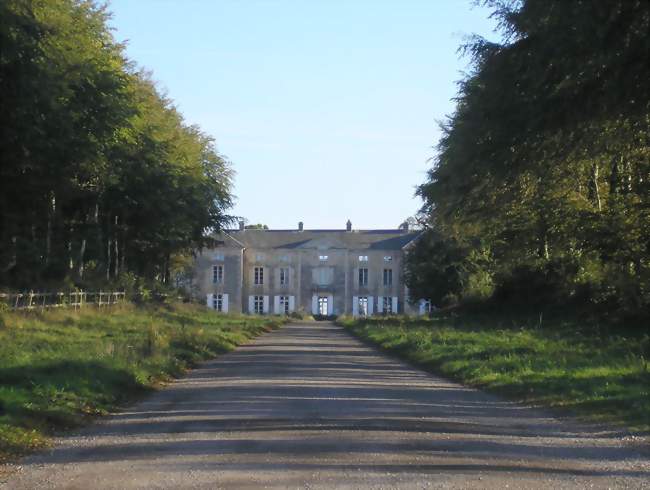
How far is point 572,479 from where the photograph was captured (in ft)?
30.3

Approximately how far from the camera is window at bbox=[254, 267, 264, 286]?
332 feet

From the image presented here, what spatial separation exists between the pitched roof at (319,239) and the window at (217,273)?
274cm

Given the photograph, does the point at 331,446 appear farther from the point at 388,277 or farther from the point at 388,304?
the point at 388,277

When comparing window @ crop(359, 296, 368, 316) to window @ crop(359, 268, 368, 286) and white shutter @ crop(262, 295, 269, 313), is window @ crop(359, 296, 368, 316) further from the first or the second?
white shutter @ crop(262, 295, 269, 313)

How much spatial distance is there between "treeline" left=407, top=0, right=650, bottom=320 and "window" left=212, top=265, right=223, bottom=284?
2072 inches

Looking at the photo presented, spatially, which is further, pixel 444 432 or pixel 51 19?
pixel 51 19

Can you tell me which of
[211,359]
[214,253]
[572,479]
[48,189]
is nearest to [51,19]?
[48,189]

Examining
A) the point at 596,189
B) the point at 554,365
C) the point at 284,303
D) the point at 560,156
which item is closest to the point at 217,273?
the point at 284,303

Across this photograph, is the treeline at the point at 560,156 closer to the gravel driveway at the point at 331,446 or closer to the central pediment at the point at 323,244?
the gravel driveway at the point at 331,446

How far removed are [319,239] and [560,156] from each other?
8234 cm

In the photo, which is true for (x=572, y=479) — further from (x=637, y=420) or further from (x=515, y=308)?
(x=515, y=308)

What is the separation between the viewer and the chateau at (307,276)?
9900cm

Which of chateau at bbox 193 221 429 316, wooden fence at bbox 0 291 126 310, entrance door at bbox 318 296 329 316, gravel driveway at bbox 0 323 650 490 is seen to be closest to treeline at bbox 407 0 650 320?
gravel driveway at bbox 0 323 650 490

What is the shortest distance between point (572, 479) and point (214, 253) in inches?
3632
